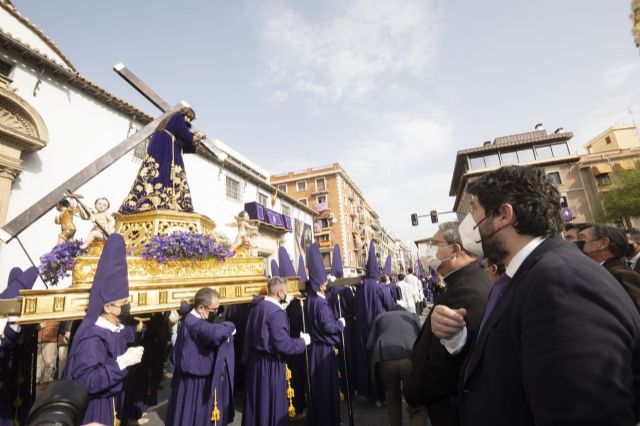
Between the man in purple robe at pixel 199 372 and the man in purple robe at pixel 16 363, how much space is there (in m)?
2.66

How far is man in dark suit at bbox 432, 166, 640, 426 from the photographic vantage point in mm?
1025

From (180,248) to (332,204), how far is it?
39.1m

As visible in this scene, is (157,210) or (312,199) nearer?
(157,210)

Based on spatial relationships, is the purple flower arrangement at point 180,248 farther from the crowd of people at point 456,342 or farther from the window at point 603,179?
the window at point 603,179

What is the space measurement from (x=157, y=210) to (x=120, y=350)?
67.3 inches

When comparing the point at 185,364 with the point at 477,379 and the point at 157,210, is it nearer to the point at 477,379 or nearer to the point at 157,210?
the point at 157,210

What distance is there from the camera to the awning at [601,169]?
31.8m

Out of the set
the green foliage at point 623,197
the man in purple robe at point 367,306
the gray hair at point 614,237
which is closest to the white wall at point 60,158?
the man in purple robe at point 367,306

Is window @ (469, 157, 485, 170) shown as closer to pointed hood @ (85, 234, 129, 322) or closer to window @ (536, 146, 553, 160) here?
window @ (536, 146, 553, 160)

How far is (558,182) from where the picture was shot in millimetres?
33719

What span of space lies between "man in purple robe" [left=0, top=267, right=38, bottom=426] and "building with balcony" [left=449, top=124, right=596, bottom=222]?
110ft

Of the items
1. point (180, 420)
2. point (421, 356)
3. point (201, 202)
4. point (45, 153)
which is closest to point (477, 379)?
point (421, 356)

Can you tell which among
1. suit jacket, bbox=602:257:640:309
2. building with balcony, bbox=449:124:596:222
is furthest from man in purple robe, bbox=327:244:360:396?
building with balcony, bbox=449:124:596:222

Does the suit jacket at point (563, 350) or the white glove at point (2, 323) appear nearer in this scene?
the suit jacket at point (563, 350)
